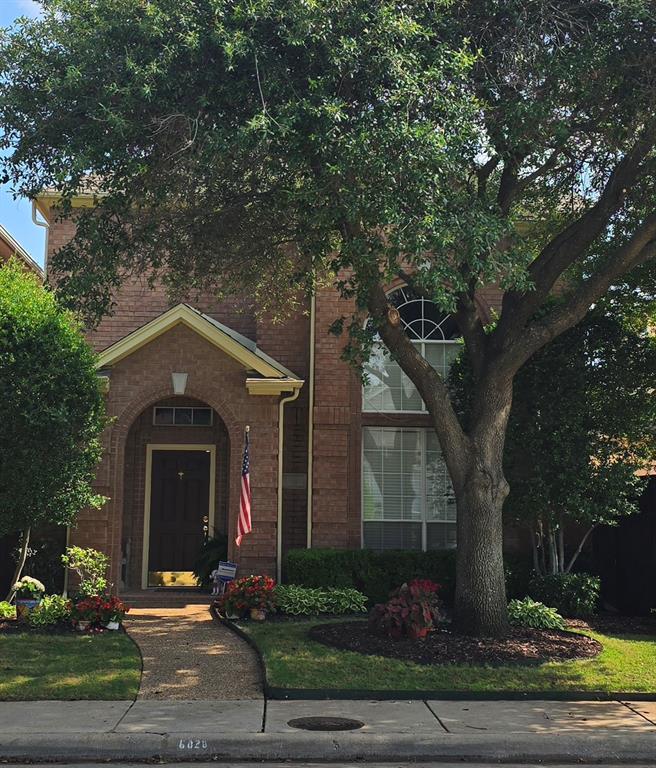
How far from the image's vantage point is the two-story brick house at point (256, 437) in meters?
14.4

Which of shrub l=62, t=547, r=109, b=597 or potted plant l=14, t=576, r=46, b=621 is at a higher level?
shrub l=62, t=547, r=109, b=597

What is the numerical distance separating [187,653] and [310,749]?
3.91 meters

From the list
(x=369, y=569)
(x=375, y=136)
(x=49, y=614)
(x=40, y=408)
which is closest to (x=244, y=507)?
(x=369, y=569)

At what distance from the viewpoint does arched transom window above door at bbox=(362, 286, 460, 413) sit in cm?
1566

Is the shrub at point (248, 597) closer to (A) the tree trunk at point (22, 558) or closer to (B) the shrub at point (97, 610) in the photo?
(B) the shrub at point (97, 610)

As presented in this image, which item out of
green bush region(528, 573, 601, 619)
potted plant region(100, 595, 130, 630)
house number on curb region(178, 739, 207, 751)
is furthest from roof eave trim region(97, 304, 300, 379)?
house number on curb region(178, 739, 207, 751)

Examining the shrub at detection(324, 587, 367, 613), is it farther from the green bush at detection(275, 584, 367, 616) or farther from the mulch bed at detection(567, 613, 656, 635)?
the mulch bed at detection(567, 613, 656, 635)

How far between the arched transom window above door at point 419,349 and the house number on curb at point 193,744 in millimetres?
9187

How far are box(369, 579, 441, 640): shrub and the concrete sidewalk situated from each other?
2.16m

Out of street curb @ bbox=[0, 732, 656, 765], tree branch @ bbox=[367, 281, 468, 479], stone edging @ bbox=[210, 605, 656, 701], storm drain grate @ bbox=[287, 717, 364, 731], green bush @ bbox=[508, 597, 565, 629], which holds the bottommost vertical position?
street curb @ bbox=[0, 732, 656, 765]

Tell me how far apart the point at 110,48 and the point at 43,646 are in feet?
23.6

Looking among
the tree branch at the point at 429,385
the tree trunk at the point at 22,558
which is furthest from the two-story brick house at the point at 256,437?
the tree branch at the point at 429,385

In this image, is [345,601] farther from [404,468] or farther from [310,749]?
[310,749]

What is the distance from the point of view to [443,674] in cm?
907
